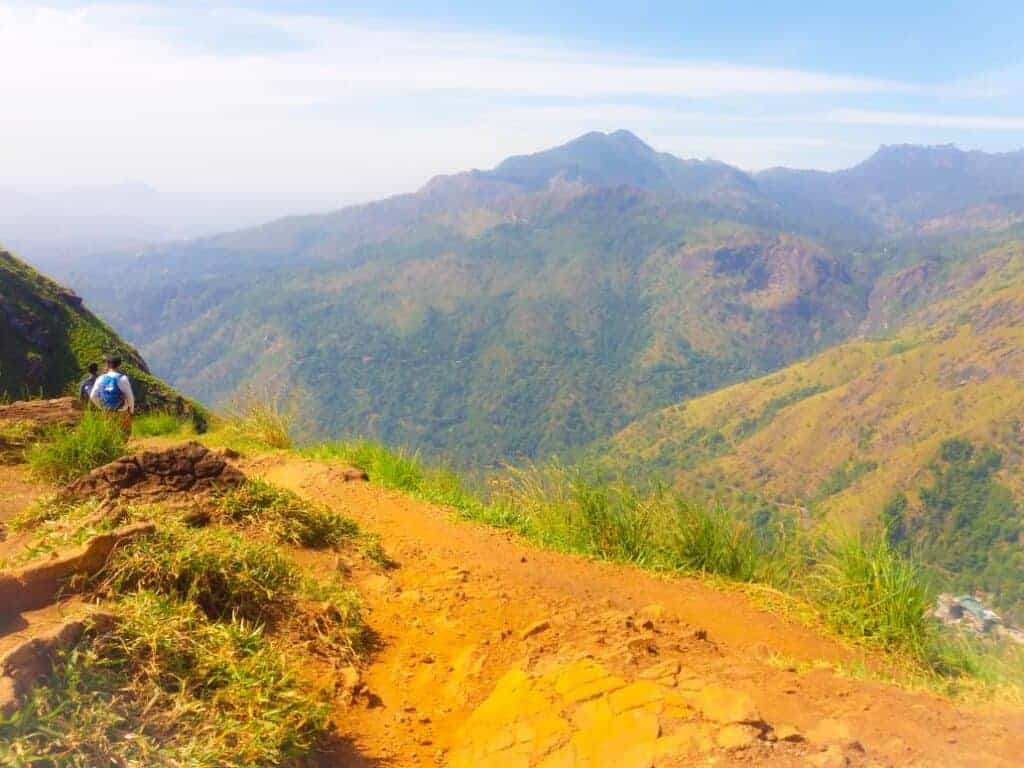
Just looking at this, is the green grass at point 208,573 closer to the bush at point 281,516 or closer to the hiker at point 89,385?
the bush at point 281,516

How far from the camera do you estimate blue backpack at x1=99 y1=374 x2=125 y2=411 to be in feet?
28.6

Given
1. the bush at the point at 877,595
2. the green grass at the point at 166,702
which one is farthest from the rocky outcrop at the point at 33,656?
the bush at the point at 877,595

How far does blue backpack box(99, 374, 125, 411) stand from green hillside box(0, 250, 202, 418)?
5.11 meters

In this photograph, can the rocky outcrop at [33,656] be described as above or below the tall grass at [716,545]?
above

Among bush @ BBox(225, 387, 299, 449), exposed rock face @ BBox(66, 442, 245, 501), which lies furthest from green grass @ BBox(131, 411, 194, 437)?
exposed rock face @ BBox(66, 442, 245, 501)

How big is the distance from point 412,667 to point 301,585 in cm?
91

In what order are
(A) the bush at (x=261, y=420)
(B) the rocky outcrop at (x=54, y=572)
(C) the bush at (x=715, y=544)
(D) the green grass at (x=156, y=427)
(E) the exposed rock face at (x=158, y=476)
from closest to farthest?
(B) the rocky outcrop at (x=54, y=572)
(E) the exposed rock face at (x=158, y=476)
(C) the bush at (x=715, y=544)
(A) the bush at (x=261, y=420)
(D) the green grass at (x=156, y=427)

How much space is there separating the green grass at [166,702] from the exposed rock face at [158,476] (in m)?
2.18

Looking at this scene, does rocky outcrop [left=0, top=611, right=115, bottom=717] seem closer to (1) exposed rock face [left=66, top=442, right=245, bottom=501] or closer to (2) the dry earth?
(2) the dry earth

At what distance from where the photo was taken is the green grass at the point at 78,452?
21.3 ft

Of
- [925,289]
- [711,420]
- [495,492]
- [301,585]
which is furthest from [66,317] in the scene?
[925,289]

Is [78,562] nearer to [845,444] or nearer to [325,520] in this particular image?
[325,520]

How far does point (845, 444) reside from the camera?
89625 mm

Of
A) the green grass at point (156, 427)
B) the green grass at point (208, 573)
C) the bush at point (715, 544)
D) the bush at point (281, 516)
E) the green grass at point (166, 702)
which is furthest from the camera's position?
the green grass at point (156, 427)
